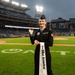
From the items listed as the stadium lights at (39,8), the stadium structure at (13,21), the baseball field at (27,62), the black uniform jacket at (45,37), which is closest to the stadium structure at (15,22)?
the stadium structure at (13,21)

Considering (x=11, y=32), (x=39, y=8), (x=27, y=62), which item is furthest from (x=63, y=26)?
(x=27, y=62)

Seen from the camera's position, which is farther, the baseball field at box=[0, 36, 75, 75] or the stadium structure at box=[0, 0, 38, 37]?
the stadium structure at box=[0, 0, 38, 37]

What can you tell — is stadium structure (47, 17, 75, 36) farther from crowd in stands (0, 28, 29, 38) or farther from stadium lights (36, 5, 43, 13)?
crowd in stands (0, 28, 29, 38)

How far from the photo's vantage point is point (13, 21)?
8269 centimetres

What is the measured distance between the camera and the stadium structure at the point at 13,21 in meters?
74.5

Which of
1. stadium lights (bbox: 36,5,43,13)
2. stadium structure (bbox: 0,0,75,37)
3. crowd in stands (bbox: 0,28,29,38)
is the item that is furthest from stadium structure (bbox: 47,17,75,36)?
crowd in stands (bbox: 0,28,29,38)

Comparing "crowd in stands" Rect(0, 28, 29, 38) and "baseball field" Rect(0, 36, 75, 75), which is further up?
"baseball field" Rect(0, 36, 75, 75)

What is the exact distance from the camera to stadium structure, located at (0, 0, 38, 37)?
74506 millimetres

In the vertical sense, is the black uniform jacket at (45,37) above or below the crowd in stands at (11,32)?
above

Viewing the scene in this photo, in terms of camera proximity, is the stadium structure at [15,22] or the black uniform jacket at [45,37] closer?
the black uniform jacket at [45,37]

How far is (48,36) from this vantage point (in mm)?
5500

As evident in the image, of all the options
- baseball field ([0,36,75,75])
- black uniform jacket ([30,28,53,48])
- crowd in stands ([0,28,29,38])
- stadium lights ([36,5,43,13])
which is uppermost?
stadium lights ([36,5,43,13])

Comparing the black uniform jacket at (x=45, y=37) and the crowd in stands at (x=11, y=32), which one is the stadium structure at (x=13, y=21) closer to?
the crowd in stands at (x=11, y=32)

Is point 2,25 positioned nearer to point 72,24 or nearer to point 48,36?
point 72,24
